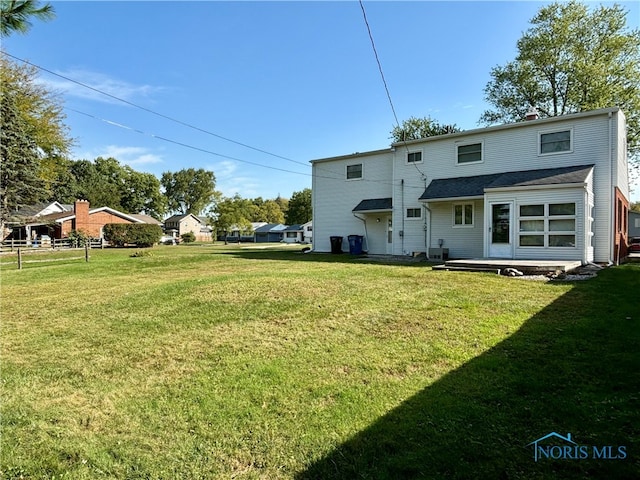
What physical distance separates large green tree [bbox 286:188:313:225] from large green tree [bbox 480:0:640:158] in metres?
41.8

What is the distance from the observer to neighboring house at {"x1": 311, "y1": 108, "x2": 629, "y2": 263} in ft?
38.2

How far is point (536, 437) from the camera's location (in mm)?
2469

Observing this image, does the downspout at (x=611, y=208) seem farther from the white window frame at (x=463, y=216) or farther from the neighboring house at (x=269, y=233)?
the neighboring house at (x=269, y=233)

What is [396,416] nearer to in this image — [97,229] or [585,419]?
[585,419]

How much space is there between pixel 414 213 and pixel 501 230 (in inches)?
196

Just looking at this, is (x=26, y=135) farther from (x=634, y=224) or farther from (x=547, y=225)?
(x=634, y=224)

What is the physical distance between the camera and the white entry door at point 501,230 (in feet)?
40.0

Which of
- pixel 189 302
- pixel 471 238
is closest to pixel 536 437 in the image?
pixel 189 302

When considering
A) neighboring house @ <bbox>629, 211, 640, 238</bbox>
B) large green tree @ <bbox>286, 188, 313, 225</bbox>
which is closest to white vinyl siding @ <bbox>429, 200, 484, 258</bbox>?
neighboring house @ <bbox>629, 211, 640, 238</bbox>

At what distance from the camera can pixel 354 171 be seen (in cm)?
1961

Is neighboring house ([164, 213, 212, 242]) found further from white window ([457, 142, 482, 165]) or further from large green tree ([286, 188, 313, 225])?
white window ([457, 142, 482, 165])

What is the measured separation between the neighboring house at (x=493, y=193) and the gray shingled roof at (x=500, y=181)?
42mm

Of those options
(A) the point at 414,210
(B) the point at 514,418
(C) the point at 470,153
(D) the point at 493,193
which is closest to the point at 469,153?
(C) the point at 470,153

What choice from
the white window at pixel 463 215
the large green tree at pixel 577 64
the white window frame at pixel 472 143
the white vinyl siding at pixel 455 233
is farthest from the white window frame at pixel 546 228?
the large green tree at pixel 577 64
